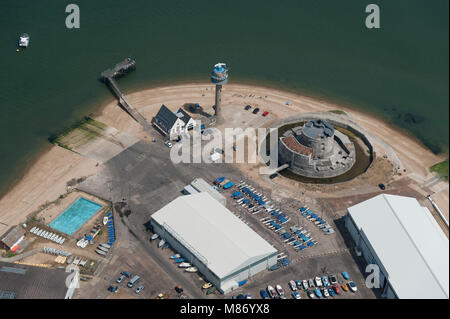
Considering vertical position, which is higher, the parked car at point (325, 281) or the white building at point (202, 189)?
the white building at point (202, 189)

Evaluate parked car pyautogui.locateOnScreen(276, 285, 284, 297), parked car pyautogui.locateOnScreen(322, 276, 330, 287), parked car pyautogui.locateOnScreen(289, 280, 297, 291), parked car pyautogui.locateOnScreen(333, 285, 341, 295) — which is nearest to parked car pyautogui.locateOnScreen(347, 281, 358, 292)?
parked car pyautogui.locateOnScreen(333, 285, 341, 295)

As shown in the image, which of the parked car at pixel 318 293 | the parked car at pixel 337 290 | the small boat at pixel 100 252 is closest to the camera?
the parked car at pixel 318 293

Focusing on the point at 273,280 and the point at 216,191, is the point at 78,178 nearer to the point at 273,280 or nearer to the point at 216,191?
the point at 216,191

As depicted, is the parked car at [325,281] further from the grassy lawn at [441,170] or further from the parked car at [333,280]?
the grassy lawn at [441,170]

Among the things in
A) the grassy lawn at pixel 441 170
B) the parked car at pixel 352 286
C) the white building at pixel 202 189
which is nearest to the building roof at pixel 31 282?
the white building at pixel 202 189

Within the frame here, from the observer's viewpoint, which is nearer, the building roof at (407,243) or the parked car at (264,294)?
the building roof at (407,243)

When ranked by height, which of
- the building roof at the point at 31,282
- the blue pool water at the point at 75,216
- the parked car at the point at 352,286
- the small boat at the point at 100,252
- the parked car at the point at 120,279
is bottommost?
the parked car at the point at 352,286

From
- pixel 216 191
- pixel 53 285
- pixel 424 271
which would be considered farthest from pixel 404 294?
pixel 53 285
